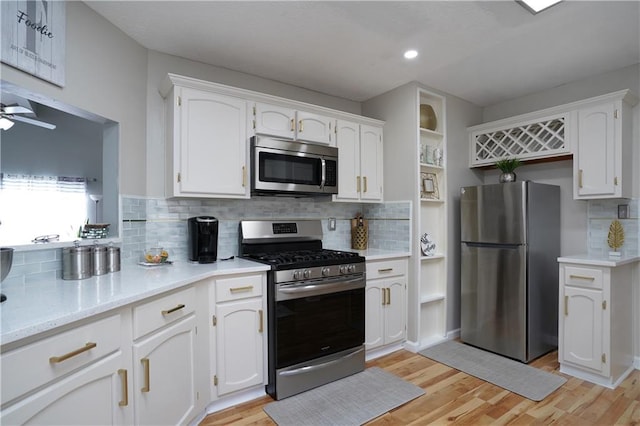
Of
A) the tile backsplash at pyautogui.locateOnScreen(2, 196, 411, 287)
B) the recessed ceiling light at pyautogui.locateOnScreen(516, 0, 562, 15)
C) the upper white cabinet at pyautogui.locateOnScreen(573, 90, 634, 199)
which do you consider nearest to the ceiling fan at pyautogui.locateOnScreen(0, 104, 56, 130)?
the tile backsplash at pyautogui.locateOnScreen(2, 196, 411, 287)

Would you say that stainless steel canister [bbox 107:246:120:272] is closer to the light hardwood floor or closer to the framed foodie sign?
the framed foodie sign

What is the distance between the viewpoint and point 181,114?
7.45ft

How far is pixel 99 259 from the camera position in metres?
1.84

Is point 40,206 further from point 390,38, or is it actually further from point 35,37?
point 390,38

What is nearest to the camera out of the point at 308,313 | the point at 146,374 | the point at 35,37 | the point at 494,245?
the point at 146,374

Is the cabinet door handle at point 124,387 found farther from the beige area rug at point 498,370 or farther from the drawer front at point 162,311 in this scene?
the beige area rug at point 498,370

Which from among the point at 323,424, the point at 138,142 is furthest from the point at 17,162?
the point at 323,424

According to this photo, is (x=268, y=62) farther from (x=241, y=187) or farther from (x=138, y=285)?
(x=138, y=285)

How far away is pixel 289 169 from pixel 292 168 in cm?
3

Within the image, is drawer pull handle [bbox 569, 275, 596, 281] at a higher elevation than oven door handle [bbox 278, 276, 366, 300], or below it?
higher

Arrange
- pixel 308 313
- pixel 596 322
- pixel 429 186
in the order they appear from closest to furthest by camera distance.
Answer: pixel 308 313 → pixel 596 322 → pixel 429 186

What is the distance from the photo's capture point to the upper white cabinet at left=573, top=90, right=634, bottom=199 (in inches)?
102

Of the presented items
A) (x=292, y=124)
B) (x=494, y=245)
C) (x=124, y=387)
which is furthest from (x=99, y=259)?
(x=494, y=245)

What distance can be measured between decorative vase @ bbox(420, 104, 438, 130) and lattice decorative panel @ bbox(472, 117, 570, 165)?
0.52 m
